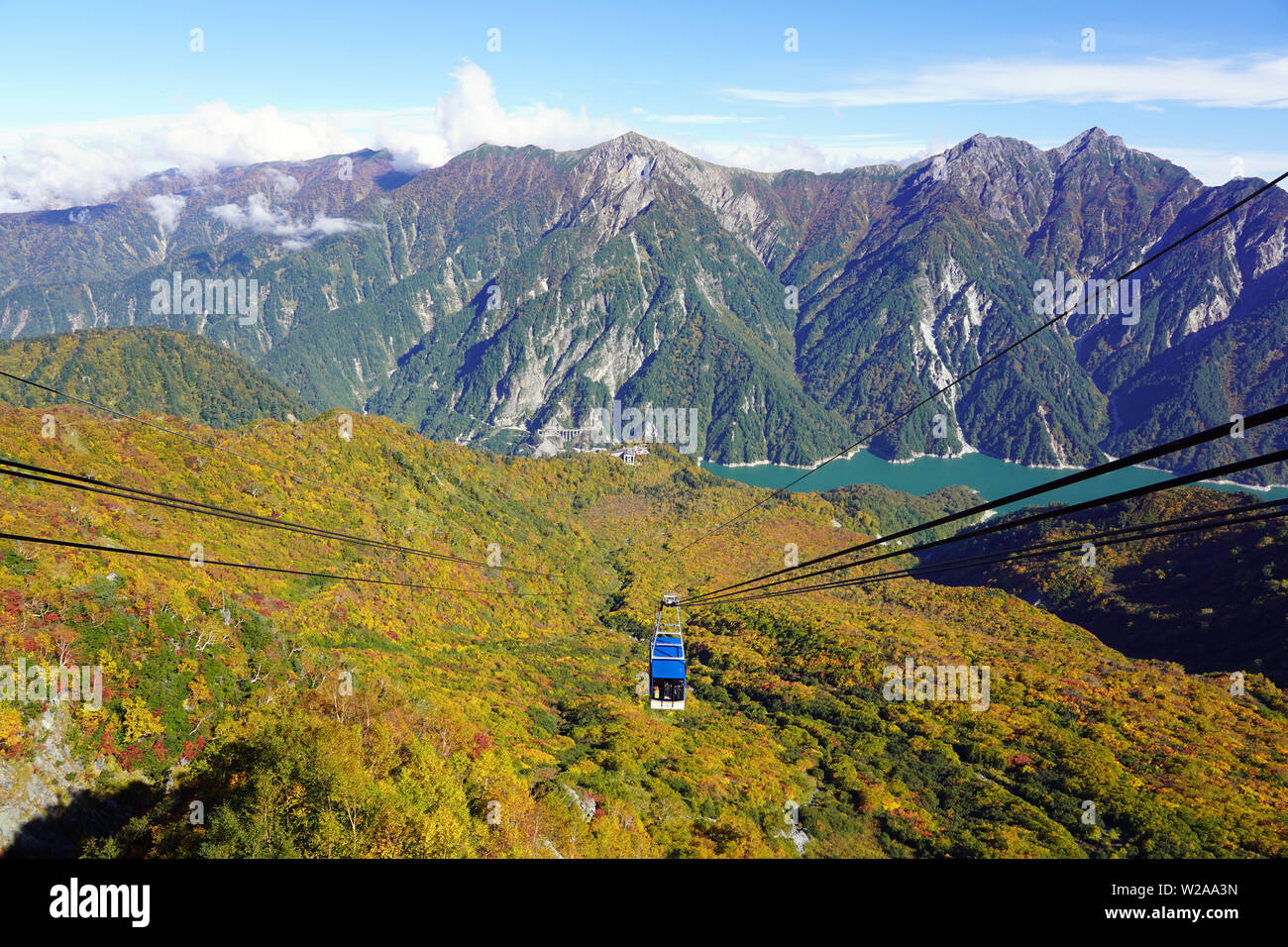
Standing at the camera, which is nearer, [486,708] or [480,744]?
[480,744]

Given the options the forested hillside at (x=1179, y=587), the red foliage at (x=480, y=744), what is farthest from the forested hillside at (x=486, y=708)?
the forested hillside at (x=1179, y=587)

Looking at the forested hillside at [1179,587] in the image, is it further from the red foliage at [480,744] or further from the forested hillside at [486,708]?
the red foliage at [480,744]

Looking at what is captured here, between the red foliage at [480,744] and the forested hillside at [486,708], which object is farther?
the red foliage at [480,744]

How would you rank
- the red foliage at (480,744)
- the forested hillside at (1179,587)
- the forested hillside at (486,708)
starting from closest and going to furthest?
the forested hillside at (486,708)
the red foliage at (480,744)
the forested hillside at (1179,587)

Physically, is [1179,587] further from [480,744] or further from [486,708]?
[480,744]

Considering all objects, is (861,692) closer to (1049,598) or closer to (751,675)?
(751,675)

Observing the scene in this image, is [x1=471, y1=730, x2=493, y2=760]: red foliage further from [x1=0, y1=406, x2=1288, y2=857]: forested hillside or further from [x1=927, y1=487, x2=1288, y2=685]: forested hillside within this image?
[x1=927, y1=487, x2=1288, y2=685]: forested hillside

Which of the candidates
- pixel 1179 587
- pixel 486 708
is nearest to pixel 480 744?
pixel 486 708

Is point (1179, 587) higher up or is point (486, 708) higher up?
point (486, 708)

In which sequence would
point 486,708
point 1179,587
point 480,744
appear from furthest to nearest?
1. point 1179,587
2. point 486,708
3. point 480,744

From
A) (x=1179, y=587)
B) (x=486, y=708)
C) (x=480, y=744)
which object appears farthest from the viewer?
(x=1179, y=587)
